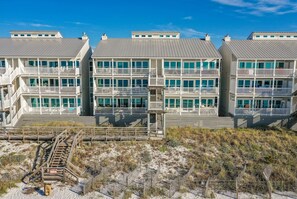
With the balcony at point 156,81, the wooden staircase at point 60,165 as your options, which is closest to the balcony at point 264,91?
the balcony at point 156,81

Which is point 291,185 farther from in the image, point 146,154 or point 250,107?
point 250,107

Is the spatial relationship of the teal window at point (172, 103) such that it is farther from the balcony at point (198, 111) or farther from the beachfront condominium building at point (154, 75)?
the balcony at point (198, 111)

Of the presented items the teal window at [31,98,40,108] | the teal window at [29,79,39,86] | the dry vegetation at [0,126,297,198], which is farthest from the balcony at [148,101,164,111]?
the teal window at [29,79,39,86]

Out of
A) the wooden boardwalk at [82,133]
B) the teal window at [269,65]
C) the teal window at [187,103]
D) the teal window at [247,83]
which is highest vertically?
the teal window at [269,65]

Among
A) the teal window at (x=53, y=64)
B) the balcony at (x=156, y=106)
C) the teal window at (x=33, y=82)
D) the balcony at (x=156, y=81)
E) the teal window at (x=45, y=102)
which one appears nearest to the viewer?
the balcony at (x=156, y=106)

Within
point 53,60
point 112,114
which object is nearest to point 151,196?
point 112,114

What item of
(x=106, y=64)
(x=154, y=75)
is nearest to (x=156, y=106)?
(x=154, y=75)

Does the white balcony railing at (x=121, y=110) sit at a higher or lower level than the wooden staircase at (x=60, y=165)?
higher

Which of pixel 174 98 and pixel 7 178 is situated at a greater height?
pixel 174 98
